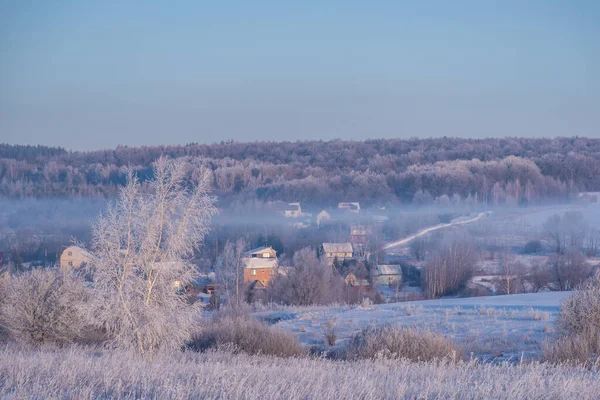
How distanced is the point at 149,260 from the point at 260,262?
30227 mm

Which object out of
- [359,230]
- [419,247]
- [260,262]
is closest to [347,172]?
[359,230]

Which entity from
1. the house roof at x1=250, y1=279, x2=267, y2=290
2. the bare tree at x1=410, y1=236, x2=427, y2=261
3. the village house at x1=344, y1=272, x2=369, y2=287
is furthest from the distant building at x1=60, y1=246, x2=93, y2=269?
the bare tree at x1=410, y1=236, x2=427, y2=261

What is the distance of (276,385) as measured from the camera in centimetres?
609

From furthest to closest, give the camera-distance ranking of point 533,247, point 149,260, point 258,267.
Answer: point 533,247 → point 258,267 → point 149,260

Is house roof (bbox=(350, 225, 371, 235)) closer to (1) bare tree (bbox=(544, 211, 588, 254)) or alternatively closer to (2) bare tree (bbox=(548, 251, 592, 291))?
(1) bare tree (bbox=(544, 211, 588, 254))

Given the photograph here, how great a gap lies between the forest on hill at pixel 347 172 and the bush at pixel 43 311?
96.1 feet

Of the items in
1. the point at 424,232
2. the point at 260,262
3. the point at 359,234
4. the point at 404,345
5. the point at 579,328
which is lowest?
the point at 260,262

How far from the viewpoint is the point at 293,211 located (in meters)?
60.3

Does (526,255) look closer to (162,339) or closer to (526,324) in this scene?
(526,324)

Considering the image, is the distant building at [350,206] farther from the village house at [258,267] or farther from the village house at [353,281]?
the village house at [353,281]

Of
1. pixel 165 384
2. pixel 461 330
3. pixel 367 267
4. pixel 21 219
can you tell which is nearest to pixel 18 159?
pixel 21 219

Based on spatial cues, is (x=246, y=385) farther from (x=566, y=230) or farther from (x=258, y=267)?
(x=566, y=230)

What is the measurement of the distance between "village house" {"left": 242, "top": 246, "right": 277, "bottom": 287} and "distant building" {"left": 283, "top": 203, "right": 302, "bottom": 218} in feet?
49.7

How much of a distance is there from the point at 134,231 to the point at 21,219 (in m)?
38.0
